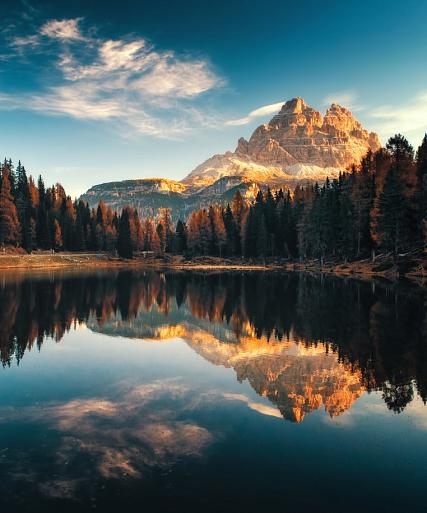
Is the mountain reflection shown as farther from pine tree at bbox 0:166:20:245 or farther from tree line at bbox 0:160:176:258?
tree line at bbox 0:160:176:258

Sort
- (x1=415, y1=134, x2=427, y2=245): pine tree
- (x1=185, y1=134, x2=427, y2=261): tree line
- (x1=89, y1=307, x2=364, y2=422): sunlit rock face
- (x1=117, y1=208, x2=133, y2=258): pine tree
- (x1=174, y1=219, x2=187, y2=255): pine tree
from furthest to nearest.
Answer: (x1=174, y1=219, x2=187, y2=255): pine tree
(x1=117, y1=208, x2=133, y2=258): pine tree
(x1=185, y1=134, x2=427, y2=261): tree line
(x1=415, y1=134, x2=427, y2=245): pine tree
(x1=89, y1=307, x2=364, y2=422): sunlit rock face

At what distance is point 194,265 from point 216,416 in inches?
4919

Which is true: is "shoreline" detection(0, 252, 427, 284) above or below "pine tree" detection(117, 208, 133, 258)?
below

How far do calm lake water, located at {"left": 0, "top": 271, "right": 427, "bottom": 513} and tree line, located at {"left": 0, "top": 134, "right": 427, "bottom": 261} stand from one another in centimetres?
4614

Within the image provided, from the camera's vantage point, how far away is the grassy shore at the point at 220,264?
71.9m

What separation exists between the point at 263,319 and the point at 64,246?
129132 millimetres

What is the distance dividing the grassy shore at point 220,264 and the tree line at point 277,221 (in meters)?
3.29

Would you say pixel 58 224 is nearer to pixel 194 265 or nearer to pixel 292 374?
pixel 194 265

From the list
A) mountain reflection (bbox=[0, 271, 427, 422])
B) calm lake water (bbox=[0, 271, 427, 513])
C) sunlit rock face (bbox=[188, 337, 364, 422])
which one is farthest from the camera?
mountain reflection (bbox=[0, 271, 427, 422])

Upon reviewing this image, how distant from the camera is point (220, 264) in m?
142

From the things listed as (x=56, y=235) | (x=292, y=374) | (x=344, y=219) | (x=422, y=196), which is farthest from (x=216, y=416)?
(x=56, y=235)

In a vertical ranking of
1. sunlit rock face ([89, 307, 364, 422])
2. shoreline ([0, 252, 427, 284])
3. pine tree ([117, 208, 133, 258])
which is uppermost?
pine tree ([117, 208, 133, 258])

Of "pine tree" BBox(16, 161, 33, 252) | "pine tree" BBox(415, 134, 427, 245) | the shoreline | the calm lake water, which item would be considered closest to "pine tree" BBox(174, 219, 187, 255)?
the shoreline

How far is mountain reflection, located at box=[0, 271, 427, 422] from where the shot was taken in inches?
747
